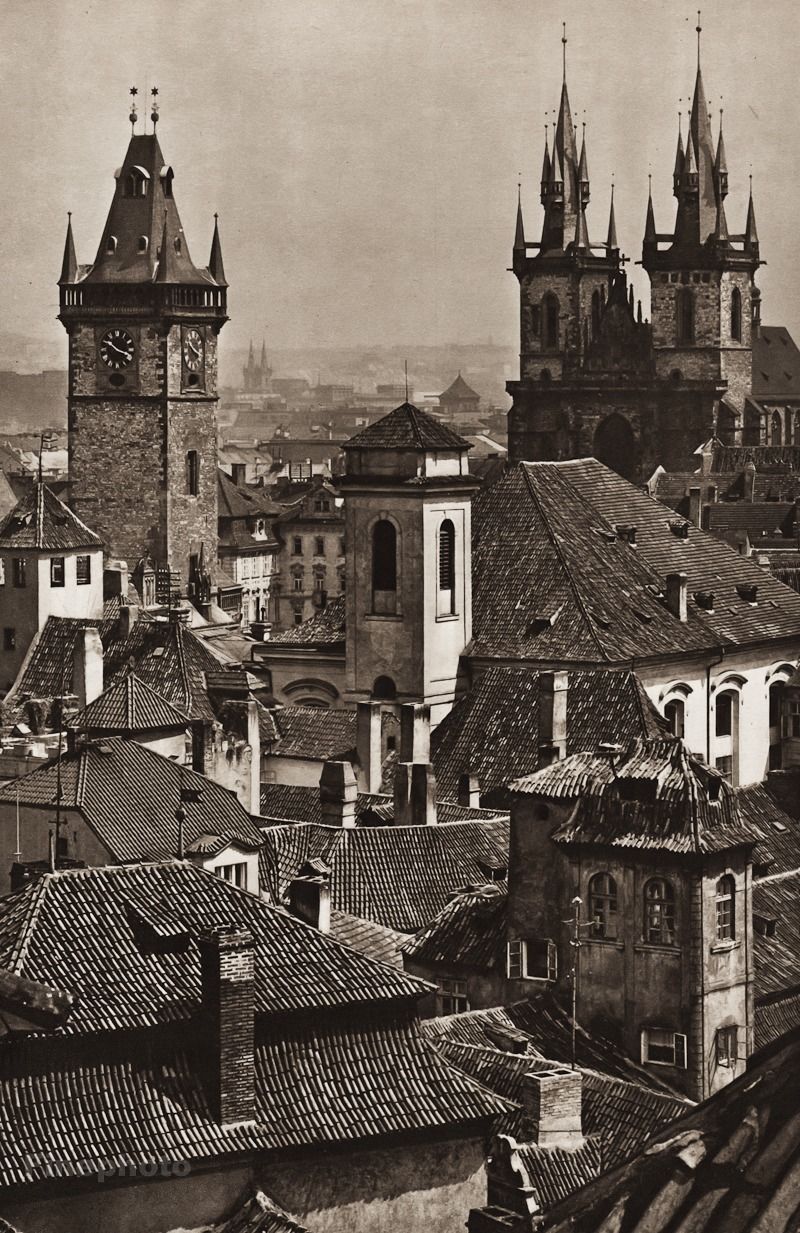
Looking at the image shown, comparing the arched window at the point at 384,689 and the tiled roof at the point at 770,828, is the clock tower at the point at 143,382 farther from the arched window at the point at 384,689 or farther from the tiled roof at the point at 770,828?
the tiled roof at the point at 770,828

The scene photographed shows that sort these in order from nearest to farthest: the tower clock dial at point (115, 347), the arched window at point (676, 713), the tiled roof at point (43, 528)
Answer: the arched window at point (676, 713) → the tiled roof at point (43, 528) → the tower clock dial at point (115, 347)

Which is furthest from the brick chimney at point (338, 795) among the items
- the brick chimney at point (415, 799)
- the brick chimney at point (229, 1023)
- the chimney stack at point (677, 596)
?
the brick chimney at point (229, 1023)

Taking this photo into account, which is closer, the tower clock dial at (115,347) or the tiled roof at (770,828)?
the tiled roof at (770,828)

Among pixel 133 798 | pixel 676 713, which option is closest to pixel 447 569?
pixel 676 713

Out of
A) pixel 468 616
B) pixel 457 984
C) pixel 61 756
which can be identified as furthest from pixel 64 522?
pixel 457 984

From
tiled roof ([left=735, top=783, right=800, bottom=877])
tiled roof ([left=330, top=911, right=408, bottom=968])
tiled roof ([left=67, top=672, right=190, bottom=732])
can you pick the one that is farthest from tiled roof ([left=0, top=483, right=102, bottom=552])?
tiled roof ([left=330, top=911, right=408, bottom=968])

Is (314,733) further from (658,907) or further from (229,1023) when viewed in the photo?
(229,1023)
